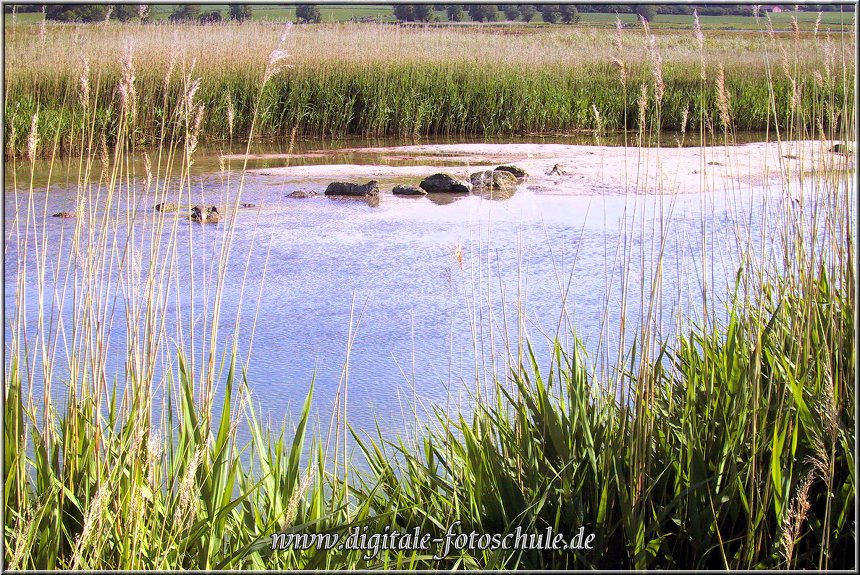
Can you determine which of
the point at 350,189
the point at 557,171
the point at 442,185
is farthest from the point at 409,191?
the point at 557,171

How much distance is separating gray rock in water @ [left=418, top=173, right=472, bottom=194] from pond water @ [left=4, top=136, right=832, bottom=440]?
0.25 metres

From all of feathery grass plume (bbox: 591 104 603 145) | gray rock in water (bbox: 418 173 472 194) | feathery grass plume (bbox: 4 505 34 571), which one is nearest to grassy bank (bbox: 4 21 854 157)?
gray rock in water (bbox: 418 173 472 194)

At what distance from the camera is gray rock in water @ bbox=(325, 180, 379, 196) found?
680 centimetres

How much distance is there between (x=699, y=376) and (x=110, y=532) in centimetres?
142

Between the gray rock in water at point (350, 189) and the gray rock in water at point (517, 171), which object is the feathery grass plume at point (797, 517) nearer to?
the gray rock in water at point (350, 189)

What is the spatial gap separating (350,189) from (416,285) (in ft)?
8.29

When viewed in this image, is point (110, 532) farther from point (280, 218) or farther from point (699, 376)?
point (280, 218)

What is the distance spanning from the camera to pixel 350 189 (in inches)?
268

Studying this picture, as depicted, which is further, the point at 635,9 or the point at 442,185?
the point at 442,185

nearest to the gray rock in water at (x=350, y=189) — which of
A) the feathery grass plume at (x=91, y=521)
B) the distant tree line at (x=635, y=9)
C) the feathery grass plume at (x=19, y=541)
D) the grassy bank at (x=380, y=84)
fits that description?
the distant tree line at (x=635, y=9)

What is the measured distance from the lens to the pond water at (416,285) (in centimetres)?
267

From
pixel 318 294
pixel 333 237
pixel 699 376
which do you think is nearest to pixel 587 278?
pixel 318 294

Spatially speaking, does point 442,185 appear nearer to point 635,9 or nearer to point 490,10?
point 490,10

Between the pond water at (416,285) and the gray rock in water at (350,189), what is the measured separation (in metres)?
0.10
